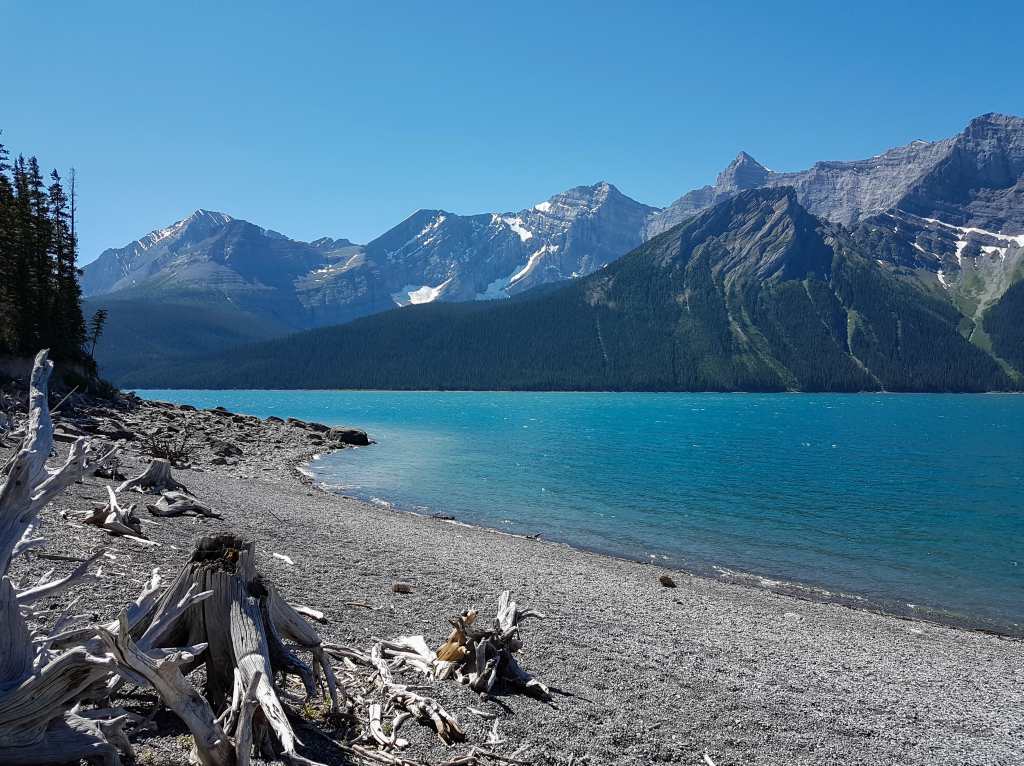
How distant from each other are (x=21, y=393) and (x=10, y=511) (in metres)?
44.5

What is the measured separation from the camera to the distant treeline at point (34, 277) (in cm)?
5006

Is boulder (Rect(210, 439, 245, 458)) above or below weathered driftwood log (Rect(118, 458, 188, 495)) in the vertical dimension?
below

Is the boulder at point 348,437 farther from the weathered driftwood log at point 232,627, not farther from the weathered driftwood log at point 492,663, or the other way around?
the weathered driftwood log at point 232,627

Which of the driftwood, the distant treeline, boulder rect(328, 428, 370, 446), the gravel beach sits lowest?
boulder rect(328, 428, 370, 446)

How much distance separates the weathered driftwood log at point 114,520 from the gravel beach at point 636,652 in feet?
1.61

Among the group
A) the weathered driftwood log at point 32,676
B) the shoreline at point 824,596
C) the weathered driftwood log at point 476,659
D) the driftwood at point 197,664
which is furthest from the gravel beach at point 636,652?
the weathered driftwood log at point 32,676

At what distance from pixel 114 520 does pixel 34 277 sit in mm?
50697

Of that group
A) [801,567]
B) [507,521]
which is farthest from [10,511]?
[507,521]

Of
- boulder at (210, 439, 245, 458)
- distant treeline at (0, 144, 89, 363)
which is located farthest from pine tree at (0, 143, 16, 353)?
boulder at (210, 439, 245, 458)

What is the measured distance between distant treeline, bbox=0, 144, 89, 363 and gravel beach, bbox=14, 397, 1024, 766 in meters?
39.1

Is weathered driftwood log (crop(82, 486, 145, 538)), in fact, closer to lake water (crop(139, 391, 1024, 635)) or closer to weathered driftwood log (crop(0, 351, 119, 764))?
weathered driftwood log (crop(0, 351, 119, 764))

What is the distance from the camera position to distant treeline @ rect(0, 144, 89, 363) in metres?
50.1

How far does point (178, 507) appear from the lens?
1867 centimetres

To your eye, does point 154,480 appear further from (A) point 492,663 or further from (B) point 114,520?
(A) point 492,663
